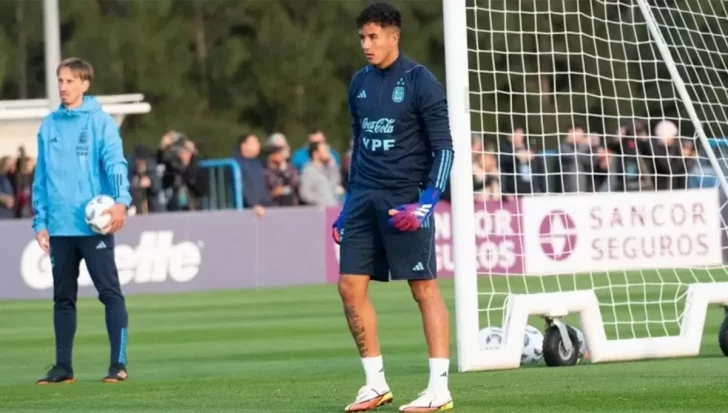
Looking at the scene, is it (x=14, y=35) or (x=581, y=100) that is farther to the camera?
(x=14, y=35)

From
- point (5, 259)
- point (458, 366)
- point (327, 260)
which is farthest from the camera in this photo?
point (327, 260)

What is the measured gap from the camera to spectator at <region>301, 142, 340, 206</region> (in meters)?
25.9

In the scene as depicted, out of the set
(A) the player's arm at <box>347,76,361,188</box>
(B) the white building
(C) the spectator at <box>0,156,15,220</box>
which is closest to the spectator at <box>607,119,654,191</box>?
(B) the white building

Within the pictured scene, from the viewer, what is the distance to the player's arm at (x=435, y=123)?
9.34 m

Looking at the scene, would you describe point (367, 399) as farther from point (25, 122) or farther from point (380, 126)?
point (25, 122)

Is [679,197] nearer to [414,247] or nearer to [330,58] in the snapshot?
[414,247]

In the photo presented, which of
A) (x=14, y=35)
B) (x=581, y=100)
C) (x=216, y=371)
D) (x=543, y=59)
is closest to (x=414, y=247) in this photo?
(x=216, y=371)

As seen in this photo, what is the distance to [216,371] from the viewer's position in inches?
497

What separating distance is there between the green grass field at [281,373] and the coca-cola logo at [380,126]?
152 centimetres

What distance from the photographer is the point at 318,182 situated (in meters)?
26.0

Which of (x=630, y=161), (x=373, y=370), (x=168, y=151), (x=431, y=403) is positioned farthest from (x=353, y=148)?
(x=168, y=151)

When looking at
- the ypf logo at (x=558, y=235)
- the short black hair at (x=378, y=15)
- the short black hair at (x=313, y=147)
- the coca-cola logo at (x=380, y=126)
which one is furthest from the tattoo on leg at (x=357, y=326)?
the short black hair at (x=313, y=147)

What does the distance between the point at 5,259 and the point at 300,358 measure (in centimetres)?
984

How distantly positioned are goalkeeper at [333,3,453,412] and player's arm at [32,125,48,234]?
9.71 ft
